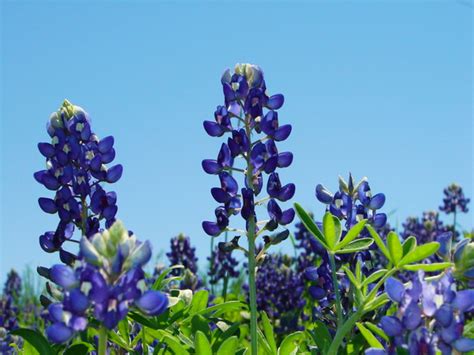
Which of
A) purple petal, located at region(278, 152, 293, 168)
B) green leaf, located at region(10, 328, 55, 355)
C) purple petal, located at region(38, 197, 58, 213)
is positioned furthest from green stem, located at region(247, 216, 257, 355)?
purple petal, located at region(38, 197, 58, 213)

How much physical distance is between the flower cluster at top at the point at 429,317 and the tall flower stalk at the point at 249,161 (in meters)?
1.00

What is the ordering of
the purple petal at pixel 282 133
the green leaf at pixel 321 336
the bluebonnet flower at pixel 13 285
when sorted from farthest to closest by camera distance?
1. the bluebonnet flower at pixel 13 285
2. the purple petal at pixel 282 133
3. the green leaf at pixel 321 336

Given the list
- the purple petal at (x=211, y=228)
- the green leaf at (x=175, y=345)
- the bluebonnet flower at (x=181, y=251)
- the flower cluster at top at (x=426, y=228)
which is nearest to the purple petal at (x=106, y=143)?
the purple petal at (x=211, y=228)

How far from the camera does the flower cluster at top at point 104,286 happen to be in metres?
2.17

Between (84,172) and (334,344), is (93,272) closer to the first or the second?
(334,344)

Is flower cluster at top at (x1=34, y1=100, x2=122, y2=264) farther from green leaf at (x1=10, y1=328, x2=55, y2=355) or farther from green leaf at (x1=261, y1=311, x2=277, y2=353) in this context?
green leaf at (x1=261, y1=311, x2=277, y2=353)

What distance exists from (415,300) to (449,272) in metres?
0.20

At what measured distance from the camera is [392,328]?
2379mm

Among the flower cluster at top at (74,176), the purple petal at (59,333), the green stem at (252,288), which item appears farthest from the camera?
the flower cluster at top at (74,176)

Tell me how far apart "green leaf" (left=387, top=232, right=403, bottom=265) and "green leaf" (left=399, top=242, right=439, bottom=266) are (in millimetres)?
21

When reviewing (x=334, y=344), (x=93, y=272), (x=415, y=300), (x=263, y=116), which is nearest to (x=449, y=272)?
(x=415, y=300)

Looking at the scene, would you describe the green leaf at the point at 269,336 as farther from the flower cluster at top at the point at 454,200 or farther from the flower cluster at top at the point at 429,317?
the flower cluster at top at the point at 454,200

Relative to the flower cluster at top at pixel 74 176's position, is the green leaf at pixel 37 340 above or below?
below

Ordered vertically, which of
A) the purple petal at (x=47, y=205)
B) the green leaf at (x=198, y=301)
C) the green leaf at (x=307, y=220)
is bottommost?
the green leaf at (x=198, y=301)
